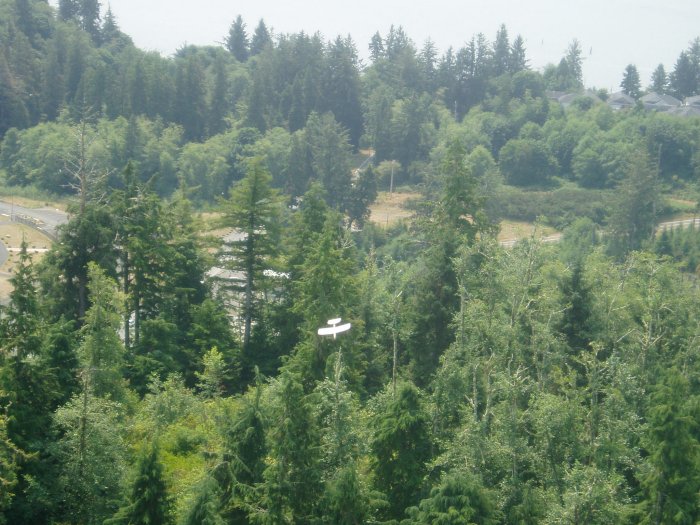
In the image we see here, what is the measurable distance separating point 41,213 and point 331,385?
4920 centimetres

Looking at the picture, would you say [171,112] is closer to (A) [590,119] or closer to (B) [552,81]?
(A) [590,119]

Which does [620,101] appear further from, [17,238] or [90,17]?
[17,238]

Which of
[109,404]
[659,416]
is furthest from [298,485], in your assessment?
[659,416]

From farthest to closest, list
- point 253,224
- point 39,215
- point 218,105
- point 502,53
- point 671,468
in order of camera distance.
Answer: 1. point 502,53
2. point 218,105
3. point 39,215
4. point 253,224
5. point 671,468

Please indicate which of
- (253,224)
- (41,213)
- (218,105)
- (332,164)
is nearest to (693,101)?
(218,105)

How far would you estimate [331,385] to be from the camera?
68.9 feet

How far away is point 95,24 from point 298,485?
9568 centimetres

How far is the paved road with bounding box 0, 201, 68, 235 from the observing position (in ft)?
200

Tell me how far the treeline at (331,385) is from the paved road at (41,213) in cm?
2782

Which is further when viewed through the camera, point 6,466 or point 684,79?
point 684,79

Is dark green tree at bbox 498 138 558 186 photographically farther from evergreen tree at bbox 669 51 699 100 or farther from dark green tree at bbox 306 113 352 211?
evergreen tree at bbox 669 51 699 100

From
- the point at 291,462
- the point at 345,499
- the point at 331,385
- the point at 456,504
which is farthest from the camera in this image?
the point at 331,385

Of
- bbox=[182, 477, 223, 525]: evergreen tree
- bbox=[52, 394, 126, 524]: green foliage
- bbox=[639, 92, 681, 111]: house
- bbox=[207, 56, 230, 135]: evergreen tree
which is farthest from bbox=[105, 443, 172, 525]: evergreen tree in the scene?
bbox=[639, 92, 681, 111]: house

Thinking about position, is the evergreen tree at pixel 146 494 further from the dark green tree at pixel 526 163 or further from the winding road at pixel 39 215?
the dark green tree at pixel 526 163
